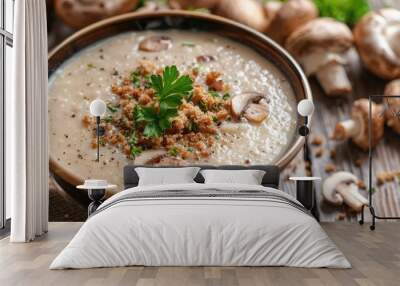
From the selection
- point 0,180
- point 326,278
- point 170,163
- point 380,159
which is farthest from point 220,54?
point 326,278

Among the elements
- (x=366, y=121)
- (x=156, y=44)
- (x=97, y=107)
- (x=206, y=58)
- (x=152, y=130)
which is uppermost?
(x=156, y=44)

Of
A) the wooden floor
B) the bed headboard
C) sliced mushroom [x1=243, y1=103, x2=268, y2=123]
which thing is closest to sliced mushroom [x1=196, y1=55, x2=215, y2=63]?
sliced mushroom [x1=243, y1=103, x2=268, y2=123]

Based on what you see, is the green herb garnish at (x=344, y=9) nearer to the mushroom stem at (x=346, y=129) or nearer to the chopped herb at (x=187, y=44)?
the mushroom stem at (x=346, y=129)

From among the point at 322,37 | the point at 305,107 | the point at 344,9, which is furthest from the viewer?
the point at 344,9

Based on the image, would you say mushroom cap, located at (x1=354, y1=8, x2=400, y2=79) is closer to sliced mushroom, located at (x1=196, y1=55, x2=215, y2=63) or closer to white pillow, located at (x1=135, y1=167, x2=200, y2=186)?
sliced mushroom, located at (x1=196, y1=55, x2=215, y2=63)

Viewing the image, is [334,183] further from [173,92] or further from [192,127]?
[173,92]

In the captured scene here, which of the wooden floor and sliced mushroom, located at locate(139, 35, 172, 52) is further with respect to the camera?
sliced mushroom, located at locate(139, 35, 172, 52)

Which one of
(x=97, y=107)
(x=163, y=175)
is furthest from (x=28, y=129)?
(x=163, y=175)

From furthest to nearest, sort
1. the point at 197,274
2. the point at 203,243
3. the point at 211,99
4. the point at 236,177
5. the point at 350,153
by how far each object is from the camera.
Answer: the point at 350,153, the point at 211,99, the point at 236,177, the point at 203,243, the point at 197,274

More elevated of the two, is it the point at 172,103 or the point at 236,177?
the point at 172,103
